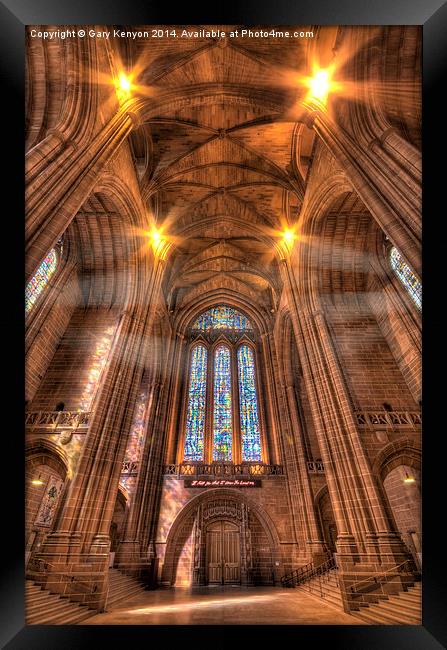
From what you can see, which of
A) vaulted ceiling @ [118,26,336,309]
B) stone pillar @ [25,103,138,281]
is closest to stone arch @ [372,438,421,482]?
stone pillar @ [25,103,138,281]

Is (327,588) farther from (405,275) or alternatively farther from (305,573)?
(405,275)

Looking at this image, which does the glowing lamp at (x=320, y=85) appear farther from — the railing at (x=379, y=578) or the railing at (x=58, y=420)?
the railing at (x=379, y=578)

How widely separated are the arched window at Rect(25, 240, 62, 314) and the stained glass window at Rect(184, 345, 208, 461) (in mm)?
10316

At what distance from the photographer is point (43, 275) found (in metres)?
12.1

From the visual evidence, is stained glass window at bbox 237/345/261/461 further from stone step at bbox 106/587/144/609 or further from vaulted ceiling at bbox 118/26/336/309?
stone step at bbox 106/587/144/609

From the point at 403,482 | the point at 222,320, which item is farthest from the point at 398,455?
the point at 222,320

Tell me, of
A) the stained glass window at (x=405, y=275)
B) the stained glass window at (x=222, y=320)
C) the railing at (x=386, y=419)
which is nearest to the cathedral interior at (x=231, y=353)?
the railing at (x=386, y=419)

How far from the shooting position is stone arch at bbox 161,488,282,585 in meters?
14.9

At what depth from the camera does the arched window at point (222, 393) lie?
18.0 meters
